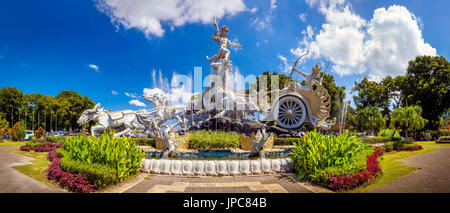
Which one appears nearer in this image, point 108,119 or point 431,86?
point 108,119

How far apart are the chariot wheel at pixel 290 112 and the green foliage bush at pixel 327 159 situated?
53.6ft

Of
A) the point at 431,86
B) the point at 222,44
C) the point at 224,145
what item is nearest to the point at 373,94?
the point at 431,86

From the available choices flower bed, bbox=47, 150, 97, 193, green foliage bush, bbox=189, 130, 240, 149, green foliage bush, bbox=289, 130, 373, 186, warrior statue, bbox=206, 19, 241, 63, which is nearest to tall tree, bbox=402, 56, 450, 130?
warrior statue, bbox=206, 19, 241, 63

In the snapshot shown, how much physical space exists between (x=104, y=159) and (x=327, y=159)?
7.97 meters

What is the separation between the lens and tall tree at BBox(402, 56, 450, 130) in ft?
104

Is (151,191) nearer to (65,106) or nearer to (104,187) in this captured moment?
(104,187)

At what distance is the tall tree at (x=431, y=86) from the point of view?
31.8m

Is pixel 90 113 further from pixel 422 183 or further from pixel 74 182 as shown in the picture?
pixel 422 183

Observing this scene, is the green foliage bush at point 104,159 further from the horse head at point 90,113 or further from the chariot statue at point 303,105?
the chariot statue at point 303,105

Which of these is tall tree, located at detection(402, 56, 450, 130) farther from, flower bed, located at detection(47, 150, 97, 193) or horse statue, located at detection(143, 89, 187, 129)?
flower bed, located at detection(47, 150, 97, 193)

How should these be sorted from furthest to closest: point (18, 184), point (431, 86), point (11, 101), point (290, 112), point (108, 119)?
point (11, 101) < point (431, 86) < point (290, 112) < point (108, 119) < point (18, 184)

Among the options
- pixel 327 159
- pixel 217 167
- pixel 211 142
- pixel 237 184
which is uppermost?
pixel 327 159

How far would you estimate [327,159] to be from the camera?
7137 millimetres

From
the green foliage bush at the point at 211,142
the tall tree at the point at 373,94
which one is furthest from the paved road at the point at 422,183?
the tall tree at the point at 373,94
